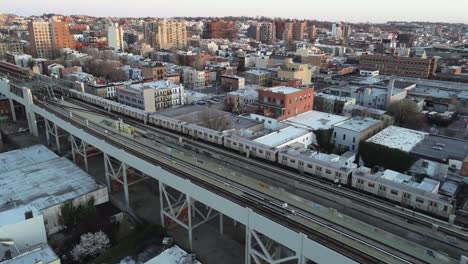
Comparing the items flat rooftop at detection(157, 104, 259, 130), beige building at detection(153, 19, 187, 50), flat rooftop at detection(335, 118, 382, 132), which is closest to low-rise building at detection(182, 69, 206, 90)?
flat rooftop at detection(157, 104, 259, 130)

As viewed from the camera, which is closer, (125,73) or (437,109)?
(437,109)

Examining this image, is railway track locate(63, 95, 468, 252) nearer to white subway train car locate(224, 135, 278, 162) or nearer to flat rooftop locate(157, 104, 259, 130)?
white subway train car locate(224, 135, 278, 162)

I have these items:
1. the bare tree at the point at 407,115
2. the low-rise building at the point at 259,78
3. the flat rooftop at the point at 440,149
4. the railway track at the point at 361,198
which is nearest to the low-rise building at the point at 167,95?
the railway track at the point at 361,198

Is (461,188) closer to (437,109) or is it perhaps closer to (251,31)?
(437,109)

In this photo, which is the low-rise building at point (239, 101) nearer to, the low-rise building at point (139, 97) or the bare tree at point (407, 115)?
the low-rise building at point (139, 97)

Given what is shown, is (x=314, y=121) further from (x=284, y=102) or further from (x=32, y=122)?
(x=32, y=122)

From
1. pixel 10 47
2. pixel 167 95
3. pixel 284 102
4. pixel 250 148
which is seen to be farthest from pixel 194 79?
pixel 10 47

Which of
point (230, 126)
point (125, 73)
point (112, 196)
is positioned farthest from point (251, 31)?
point (112, 196)
